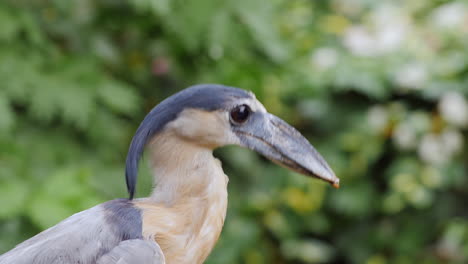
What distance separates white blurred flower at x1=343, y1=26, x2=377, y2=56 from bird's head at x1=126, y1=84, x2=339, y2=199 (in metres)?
2.08

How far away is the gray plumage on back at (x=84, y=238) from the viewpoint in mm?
1460

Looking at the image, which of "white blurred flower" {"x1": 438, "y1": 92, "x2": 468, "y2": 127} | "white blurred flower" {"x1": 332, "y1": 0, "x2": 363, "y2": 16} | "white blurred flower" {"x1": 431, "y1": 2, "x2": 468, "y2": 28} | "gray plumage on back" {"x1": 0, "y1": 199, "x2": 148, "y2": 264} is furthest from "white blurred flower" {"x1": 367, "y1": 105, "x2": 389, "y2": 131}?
"gray plumage on back" {"x1": 0, "y1": 199, "x2": 148, "y2": 264}

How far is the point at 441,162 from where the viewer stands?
331 cm

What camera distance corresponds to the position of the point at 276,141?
1588mm

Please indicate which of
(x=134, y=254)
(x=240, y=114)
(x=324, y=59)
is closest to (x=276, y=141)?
(x=240, y=114)

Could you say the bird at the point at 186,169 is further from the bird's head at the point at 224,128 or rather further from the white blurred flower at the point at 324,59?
the white blurred flower at the point at 324,59

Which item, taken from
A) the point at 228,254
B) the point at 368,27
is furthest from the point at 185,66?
the point at 368,27

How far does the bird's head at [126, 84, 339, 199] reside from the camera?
1.56 meters

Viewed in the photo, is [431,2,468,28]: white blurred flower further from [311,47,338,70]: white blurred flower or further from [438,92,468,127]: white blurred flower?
[311,47,338,70]: white blurred flower

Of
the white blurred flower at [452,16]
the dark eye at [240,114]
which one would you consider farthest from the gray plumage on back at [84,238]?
the white blurred flower at [452,16]

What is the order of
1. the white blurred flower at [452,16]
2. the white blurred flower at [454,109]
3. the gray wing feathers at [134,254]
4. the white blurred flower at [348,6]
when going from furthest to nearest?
the white blurred flower at [348,6]
the white blurred flower at [452,16]
the white blurred flower at [454,109]
the gray wing feathers at [134,254]

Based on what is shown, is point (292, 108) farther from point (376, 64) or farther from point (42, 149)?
point (42, 149)

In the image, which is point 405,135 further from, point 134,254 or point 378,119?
point 134,254

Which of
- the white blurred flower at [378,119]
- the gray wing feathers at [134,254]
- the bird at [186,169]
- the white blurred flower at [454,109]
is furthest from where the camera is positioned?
the white blurred flower at [378,119]
